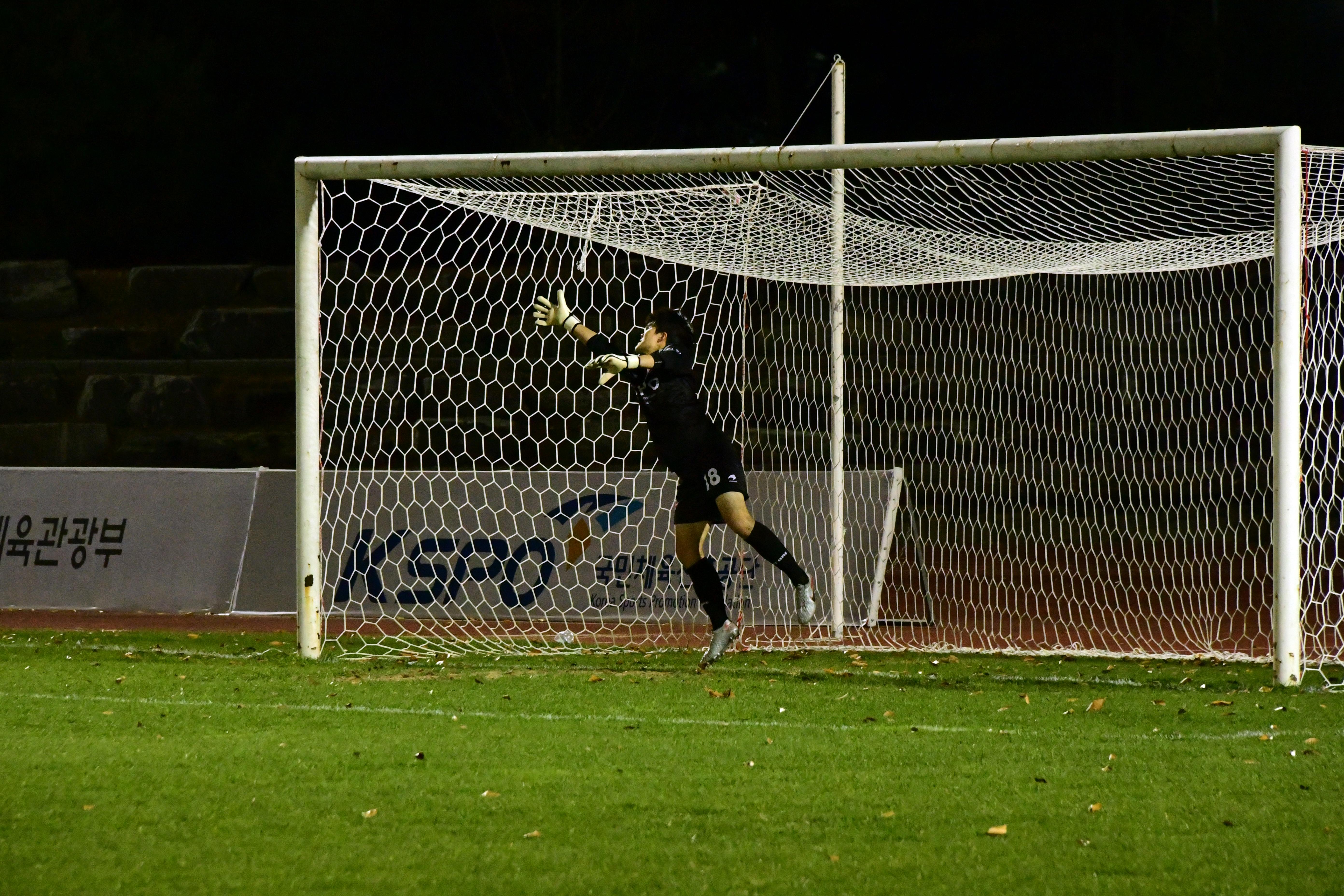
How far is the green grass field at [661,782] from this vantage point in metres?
3.62

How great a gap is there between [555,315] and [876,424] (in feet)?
31.1

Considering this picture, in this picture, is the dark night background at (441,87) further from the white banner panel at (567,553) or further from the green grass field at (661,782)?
the green grass field at (661,782)

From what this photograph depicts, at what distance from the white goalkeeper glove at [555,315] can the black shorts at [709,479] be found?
859 mm

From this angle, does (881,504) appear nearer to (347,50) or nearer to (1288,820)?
(1288,820)

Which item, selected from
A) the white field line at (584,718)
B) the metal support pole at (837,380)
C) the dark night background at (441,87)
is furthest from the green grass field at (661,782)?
the dark night background at (441,87)

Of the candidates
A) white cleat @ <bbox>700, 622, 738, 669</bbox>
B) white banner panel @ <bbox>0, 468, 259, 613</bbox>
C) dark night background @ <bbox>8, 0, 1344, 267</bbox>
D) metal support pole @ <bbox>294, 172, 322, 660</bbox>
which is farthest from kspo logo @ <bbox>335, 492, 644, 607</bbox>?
dark night background @ <bbox>8, 0, 1344, 267</bbox>

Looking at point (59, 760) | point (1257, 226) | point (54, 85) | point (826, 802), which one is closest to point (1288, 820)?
point (826, 802)

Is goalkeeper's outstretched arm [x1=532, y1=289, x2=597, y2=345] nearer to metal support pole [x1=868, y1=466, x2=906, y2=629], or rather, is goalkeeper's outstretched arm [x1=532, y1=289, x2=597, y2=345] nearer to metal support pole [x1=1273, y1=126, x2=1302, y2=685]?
metal support pole [x1=868, y1=466, x2=906, y2=629]

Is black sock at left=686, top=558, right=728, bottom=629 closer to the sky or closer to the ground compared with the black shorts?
closer to the ground

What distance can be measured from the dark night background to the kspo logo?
9.10 meters

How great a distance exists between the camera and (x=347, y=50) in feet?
60.2

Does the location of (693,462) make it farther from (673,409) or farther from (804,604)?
(804,604)

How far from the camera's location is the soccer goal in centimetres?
724

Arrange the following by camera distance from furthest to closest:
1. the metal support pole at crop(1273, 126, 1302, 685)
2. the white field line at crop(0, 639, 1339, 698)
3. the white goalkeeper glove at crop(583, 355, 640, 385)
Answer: the white goalkeeper glove at crop(583, 355, 640, 385), the white field line at crop(0, 639, 1339, 698), the metal support pole at crop(1273, 126, 1302, 685)
